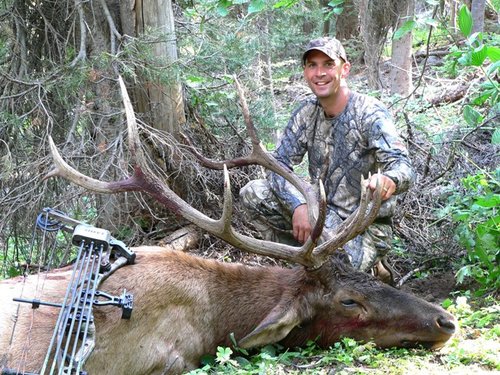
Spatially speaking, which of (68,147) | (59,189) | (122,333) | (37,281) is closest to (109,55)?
(68,147)

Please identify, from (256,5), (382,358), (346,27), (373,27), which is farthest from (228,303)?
(346,27)

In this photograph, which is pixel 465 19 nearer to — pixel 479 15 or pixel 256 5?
pixel 256 5

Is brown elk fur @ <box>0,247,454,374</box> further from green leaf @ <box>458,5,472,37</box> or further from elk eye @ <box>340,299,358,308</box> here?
green leaf @ <box>458,5,472,37</box>

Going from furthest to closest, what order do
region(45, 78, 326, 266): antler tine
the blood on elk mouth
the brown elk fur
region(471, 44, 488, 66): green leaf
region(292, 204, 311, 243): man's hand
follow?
1. region(292, 204, 311, 243): man's hand
2. region(471, 44, 488, 66): green leaf
3. region(45, 78, 326, 266): antler tine
4. the blood on elk mouth
5. the brown elk fur

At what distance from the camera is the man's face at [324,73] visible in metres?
5.46

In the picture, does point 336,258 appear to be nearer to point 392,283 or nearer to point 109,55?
point 392,283

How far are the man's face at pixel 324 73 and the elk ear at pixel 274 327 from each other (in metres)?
2.02

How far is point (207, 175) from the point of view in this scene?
20.4ft

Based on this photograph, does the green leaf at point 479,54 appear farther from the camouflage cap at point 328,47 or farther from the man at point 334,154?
the camouflage cap at point 328,47

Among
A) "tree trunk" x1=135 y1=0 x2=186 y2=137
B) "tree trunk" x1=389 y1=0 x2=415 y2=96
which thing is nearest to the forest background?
"tree trunk" x1=135 y1=0 x2=186 y2=137

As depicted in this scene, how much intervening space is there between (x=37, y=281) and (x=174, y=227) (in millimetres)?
2059

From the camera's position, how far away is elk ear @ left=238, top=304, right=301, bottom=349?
409 centimetres

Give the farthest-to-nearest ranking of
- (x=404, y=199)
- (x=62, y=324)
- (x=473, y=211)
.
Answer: (x=404, y=199) → (x=473, y=211) → (x=62, y=324)

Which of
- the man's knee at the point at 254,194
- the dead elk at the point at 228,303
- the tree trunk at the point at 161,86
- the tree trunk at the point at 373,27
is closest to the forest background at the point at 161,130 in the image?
the tree trunk at the point at 161,86
